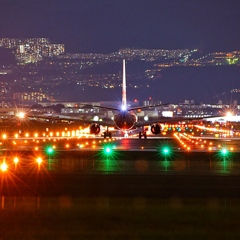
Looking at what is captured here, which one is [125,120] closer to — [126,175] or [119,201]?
[126,175]

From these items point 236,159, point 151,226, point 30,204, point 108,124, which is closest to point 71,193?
point 30,204

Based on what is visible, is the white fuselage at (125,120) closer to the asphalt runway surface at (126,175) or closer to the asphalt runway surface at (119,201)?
the asphalt runway surface at (126,175)

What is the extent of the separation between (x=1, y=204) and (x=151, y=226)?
556cm

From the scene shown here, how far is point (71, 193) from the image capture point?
27.2m

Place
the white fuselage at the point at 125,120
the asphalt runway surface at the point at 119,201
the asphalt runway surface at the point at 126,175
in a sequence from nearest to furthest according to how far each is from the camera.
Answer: the asphalt runway surface at the point at 119,201
the asphalt runway surface at the point at 126,175
the white fuselage at the point at 125,120

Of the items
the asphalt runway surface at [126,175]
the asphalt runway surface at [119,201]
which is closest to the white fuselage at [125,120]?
the asphalt runway surface at [126,175]

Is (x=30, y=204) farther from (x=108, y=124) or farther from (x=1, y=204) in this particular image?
(x=108, y=124)

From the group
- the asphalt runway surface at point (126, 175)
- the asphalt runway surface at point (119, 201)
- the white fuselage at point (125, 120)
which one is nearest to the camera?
the asphalt runway surface at point (119, 201)

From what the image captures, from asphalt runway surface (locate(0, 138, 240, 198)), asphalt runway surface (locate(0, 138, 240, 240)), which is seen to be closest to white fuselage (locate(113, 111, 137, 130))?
asphalt runway surface (locate(0, 138, 240, 198))

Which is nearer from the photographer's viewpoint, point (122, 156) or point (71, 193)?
point (71, 193)

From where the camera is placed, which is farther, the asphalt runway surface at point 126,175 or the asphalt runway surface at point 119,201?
the asphalt runway surface at point 126,175

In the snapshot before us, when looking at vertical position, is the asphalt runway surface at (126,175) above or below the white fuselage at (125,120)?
below

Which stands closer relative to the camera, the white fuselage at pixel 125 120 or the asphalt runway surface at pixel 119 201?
the asphalt runway surface at pixel 119 201

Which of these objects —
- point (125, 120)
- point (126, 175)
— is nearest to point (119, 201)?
point (126, 175)
